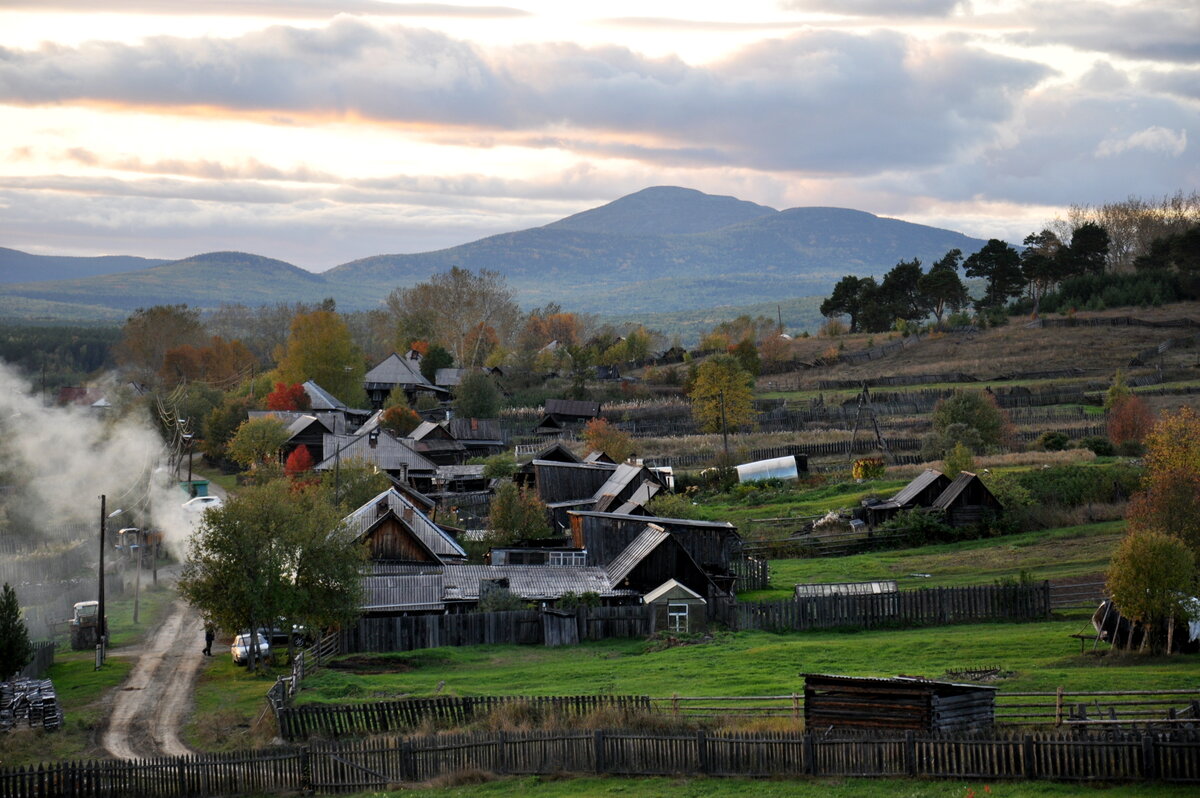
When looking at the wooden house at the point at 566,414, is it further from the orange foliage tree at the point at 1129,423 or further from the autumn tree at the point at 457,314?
the autumn tree at the point at 457,314

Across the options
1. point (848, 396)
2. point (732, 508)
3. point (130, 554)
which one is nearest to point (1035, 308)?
point (848, 396)

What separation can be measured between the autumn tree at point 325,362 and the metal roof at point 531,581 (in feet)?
255

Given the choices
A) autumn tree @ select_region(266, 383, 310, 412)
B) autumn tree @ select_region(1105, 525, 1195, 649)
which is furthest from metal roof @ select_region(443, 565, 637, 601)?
autumn tree @ select_region(266, 383, 310, 412)

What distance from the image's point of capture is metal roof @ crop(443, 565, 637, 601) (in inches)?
1668

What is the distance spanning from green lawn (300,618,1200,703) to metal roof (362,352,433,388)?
291 feet

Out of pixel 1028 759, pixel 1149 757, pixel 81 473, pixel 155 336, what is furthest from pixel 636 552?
pixel 155 336

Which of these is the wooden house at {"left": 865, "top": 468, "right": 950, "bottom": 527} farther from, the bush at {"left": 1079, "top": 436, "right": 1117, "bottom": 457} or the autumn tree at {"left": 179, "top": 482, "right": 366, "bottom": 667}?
the autumn tree at {"left": 179, "top": 482, "right": 366, "bottom": 667}

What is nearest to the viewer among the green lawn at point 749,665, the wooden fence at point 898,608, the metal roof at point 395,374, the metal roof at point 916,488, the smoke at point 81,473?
the green lawn at point 749,665

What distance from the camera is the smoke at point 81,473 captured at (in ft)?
226

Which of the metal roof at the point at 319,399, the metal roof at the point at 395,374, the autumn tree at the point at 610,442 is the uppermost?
the metal roof at the point at 395,374

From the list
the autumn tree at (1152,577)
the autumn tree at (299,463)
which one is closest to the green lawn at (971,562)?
the autumn tree at (1152,577)

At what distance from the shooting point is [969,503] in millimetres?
54156

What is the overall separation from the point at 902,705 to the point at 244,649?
23.2m

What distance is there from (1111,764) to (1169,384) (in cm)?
7936
